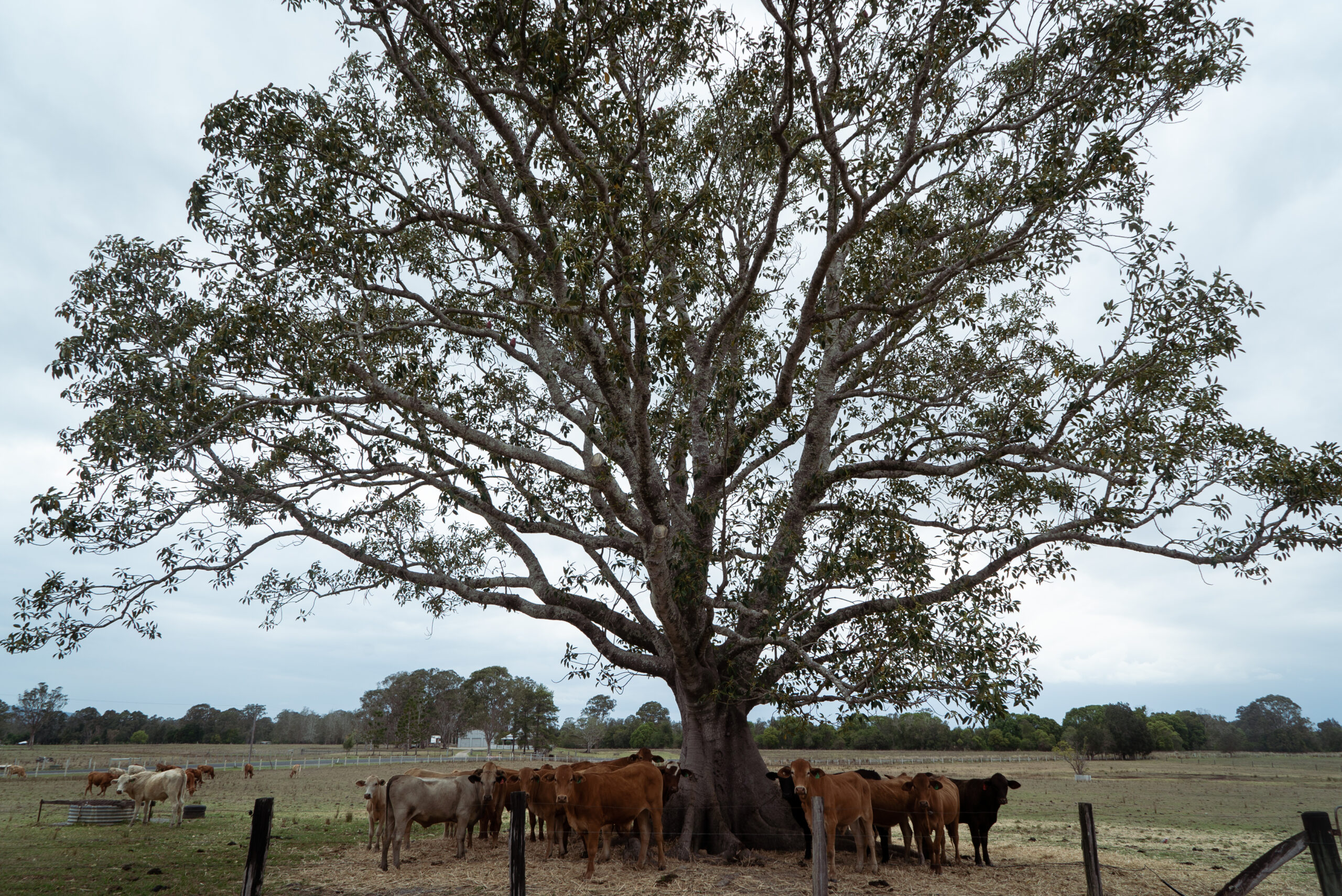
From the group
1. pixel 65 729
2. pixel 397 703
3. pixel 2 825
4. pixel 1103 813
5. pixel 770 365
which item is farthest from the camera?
pixel 65 729

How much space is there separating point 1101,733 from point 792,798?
53.0 m

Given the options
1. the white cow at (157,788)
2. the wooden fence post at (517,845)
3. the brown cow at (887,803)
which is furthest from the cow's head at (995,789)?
the white cow at (157,788)

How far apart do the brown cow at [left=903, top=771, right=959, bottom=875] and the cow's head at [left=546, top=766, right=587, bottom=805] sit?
4.94 m

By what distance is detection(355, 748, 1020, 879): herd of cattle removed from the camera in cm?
1015

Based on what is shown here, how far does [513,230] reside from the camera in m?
9.84

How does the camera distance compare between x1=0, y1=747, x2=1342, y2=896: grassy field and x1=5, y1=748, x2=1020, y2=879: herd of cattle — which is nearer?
x1=0, y1=747, x2=1342, y2=896: grassy field

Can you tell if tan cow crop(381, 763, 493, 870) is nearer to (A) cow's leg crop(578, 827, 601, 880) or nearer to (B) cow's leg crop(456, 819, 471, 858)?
(B) cow's leg crop(456, 819, 471, 858)

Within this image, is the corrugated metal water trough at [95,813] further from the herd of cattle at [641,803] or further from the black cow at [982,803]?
the black cow at [982,803]

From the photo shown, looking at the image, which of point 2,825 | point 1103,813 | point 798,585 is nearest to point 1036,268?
point 798,585

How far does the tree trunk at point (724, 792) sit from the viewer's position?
37.2 feet

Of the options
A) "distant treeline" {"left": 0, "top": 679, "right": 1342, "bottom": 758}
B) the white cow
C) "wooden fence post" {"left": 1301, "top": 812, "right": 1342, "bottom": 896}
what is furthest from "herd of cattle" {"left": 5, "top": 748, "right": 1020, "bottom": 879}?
"distant treeline" {"left": 0, "top": 679, "right": 1342, "bottom": 758}

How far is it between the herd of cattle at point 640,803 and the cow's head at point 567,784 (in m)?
0.02

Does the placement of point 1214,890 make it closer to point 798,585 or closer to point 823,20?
point 798,585

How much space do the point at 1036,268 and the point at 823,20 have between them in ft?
20.3
